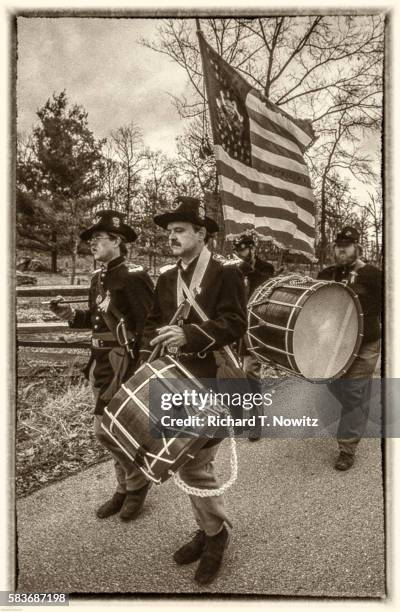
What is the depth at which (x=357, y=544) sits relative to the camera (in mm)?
2867

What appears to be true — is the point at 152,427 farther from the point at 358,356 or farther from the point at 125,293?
the point at 358,356

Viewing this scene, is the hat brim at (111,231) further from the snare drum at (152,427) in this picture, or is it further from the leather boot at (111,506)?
the leather boot at (111,506)

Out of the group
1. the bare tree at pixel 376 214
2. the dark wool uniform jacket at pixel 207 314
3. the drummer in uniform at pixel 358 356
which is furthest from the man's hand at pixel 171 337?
the bare tree at pixel 376 214

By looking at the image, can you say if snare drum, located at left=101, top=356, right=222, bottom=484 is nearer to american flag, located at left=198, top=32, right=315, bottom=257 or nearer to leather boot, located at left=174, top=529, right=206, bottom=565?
leather boot, located at left=174, top=529, right=206, bottom=565

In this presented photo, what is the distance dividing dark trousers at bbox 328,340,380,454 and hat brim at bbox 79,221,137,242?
1.65m

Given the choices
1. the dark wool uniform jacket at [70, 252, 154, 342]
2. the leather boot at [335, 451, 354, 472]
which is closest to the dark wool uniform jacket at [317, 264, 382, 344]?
the leather boot at [335, 451, 354, 472]

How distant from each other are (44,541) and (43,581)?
0.20 metres

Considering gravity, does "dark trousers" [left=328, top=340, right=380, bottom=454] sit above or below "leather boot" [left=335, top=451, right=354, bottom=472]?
above

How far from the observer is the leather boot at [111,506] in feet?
9.90

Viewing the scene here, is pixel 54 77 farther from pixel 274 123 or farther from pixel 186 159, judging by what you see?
pixel 274 123

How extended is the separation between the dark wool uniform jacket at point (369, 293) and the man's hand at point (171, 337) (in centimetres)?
127

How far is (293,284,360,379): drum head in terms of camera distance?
10.2 feet

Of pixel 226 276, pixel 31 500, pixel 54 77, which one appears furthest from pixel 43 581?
pixel 54 77

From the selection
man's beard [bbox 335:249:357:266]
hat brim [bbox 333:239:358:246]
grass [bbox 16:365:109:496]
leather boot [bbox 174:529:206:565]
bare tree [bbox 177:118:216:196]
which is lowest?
leather boot [bbox 174:529:206:565]
